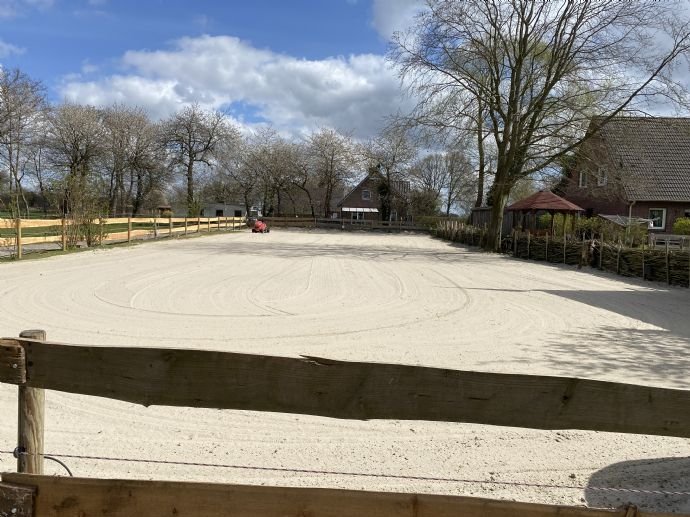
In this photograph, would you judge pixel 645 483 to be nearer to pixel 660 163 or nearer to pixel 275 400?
pixel 275 400

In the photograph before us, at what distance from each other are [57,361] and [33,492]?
21.6 inches

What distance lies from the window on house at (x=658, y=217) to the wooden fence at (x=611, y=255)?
1154cm

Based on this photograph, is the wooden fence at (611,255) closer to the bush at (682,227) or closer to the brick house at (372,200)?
the bush at (682,227)

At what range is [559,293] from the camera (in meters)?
13.6

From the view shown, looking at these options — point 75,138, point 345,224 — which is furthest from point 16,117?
point 345,224

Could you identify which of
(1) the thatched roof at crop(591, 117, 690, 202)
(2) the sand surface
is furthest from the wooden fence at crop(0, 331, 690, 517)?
Result: (1) the thatched roof at crop(591, 117, 690, 202)

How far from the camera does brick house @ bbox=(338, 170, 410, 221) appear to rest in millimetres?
63844

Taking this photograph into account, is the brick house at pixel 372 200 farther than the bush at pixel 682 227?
Yes

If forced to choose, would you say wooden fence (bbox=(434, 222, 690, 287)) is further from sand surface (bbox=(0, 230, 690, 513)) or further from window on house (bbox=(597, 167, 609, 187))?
window on house (bbox=(597, 167, 609, 187))

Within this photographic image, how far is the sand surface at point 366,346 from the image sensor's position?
3971 mm

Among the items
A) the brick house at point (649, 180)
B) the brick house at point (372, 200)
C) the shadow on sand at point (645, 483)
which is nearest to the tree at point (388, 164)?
the brick house at point (372, 200)

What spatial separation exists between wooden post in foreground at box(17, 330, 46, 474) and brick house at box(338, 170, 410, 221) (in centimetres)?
6043

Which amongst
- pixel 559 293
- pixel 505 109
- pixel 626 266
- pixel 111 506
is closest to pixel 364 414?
pixel 111 506

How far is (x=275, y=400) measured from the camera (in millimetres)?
2377
